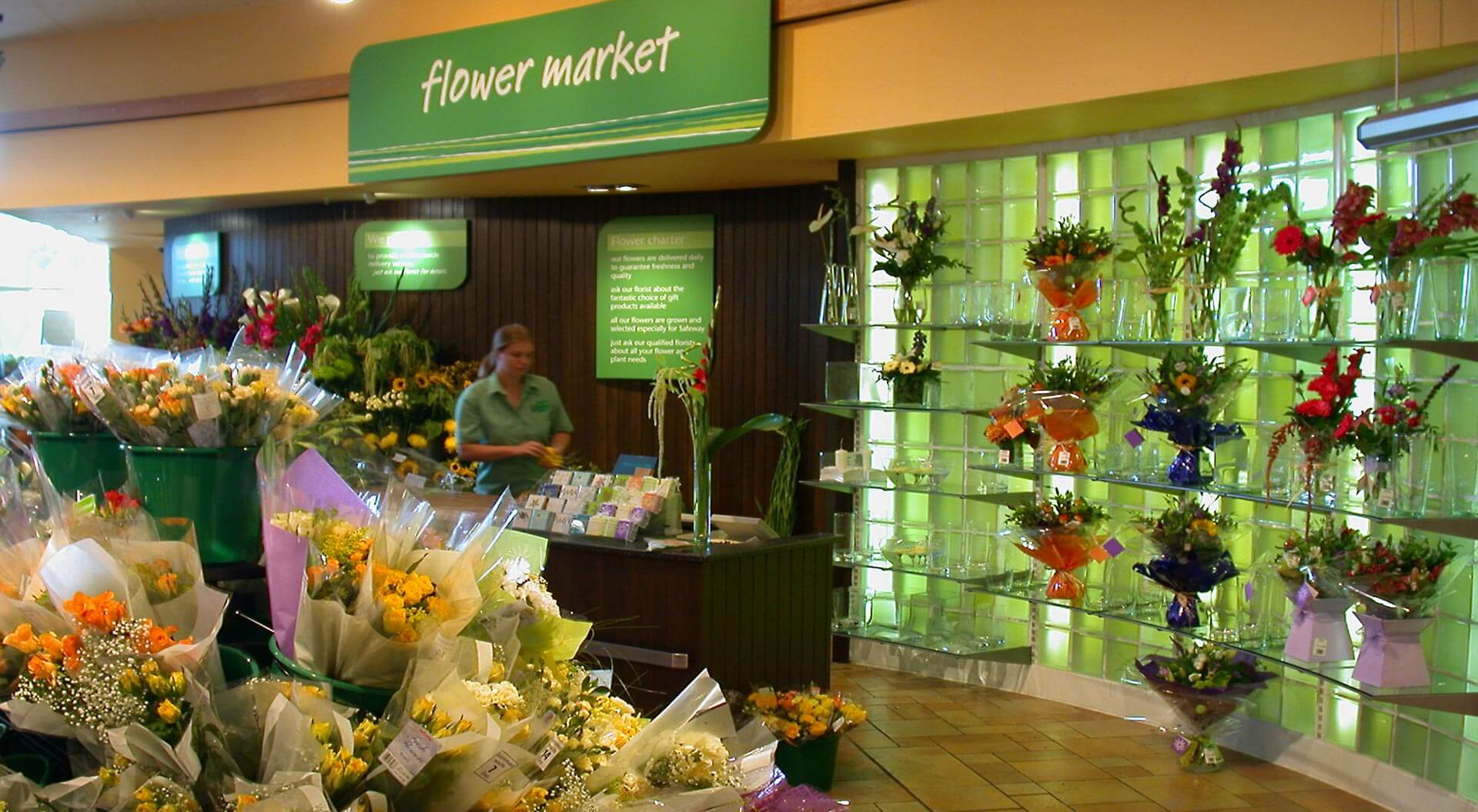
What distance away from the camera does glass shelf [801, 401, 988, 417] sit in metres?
6.28

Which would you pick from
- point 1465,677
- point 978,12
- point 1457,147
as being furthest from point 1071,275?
point 1465,677

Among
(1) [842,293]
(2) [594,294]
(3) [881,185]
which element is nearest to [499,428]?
(1) [842,293]

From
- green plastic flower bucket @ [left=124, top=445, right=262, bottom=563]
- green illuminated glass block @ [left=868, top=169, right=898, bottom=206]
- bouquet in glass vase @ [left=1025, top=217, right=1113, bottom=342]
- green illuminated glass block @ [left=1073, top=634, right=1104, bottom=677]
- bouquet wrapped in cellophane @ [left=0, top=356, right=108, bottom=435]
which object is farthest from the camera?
green illuminated glass block @ [left=868, top=169, right=898, bottom=206]

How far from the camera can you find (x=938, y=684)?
652 centimetres

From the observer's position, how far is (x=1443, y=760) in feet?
14.8

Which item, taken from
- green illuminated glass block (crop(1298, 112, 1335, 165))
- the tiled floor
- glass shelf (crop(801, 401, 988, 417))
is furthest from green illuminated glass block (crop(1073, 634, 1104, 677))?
green illuminated glass block (crop(1298, 112, 1335, 165))

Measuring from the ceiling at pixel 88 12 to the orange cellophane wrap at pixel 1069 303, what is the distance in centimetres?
555

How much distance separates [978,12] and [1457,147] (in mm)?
1907

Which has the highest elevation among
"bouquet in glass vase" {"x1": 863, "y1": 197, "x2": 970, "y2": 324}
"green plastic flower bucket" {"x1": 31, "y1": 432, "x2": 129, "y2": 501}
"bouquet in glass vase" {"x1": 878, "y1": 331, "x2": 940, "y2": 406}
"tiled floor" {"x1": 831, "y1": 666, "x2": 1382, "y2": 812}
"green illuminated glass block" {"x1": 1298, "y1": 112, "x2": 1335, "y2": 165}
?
"green illuminated glass block" {"x1": 1298, "y1": 112, "x2": 1335, "y2": 165}

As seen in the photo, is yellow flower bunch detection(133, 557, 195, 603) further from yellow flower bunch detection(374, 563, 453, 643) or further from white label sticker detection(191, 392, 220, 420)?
white label sticker detection(191, 392, 220, 420)

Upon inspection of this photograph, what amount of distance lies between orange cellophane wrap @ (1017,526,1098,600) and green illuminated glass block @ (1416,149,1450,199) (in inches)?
72.2

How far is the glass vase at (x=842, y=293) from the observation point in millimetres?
6648

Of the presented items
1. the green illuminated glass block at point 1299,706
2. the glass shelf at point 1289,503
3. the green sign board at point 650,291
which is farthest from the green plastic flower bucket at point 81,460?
the green sign board at point 650,291

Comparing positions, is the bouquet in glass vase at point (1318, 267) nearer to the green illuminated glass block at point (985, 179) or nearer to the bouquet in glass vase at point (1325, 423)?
the bouquet in glass vase at point (1325, 423)
